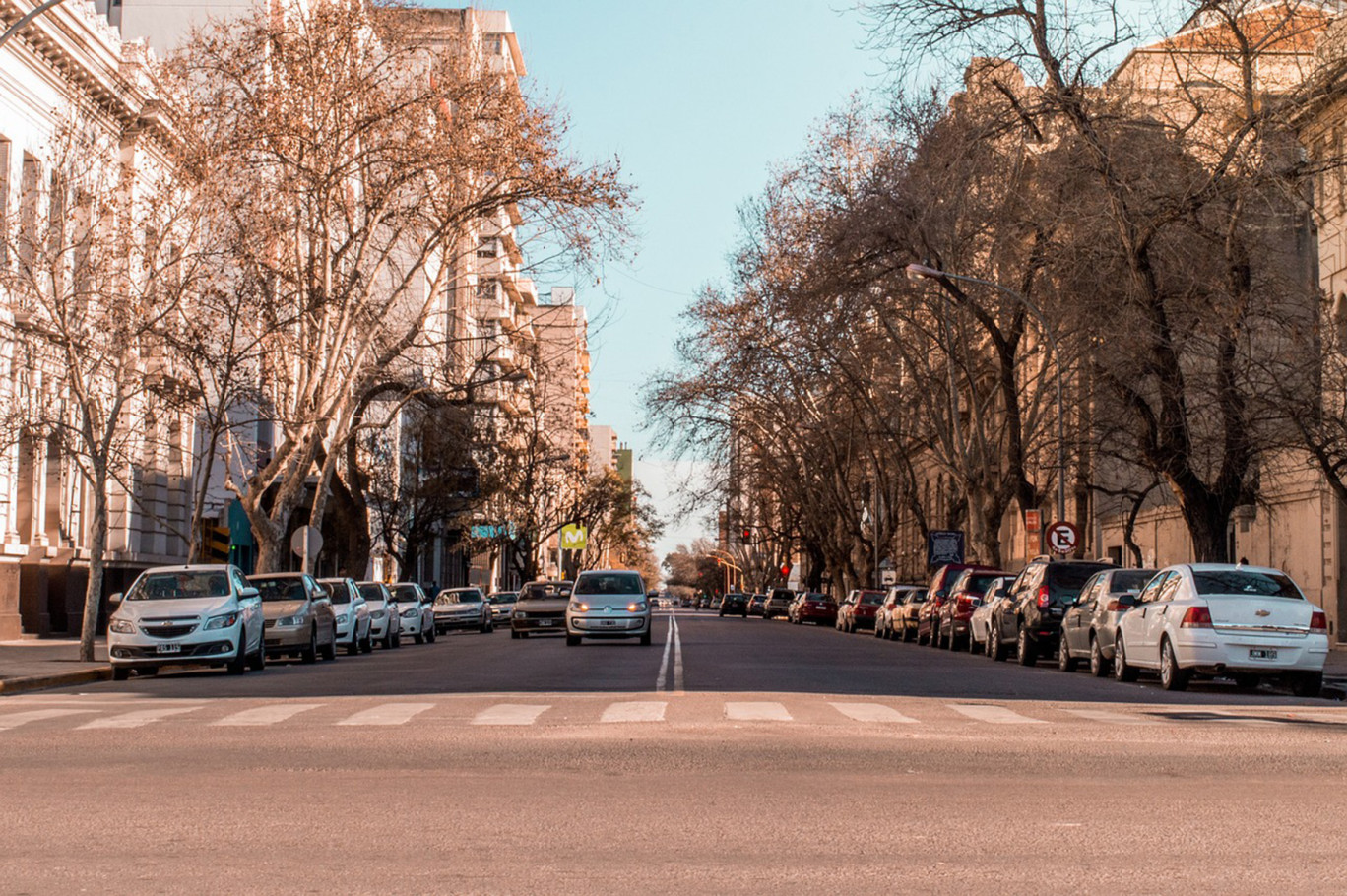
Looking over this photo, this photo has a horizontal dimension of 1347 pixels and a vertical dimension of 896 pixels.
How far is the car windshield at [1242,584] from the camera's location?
2216 centimetres

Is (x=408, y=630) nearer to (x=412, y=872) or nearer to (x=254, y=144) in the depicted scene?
(x=254, y=144)

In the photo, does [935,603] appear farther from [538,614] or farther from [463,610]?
[463,610]

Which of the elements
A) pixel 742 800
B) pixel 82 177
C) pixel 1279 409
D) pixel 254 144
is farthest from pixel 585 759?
pixel 254 144

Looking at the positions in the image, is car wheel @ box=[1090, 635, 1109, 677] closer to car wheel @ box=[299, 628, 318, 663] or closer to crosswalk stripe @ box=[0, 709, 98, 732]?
car wheel @ box=[299, 628, 318, 663]

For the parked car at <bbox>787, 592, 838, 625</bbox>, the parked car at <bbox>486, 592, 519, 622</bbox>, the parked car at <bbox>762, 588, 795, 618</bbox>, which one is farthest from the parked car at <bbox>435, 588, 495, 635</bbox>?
the parked car at <bbox>762, 588, 795, 618</bbox>

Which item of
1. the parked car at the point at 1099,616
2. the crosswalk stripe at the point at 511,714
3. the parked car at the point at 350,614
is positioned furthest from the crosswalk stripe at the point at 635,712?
the parked car at the point at 350,614

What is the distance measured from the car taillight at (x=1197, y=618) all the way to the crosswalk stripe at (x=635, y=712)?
761 cm

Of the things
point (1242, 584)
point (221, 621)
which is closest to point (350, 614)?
point (221, 621)

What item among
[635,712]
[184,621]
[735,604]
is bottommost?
[735,604]

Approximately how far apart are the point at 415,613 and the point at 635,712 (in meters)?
28.8

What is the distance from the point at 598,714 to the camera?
1664 centimetres

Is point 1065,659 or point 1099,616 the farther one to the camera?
point 1065,659

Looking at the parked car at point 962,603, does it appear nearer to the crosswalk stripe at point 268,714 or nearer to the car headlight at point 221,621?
the car headlight at point 221,621

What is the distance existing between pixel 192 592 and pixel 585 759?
15.5 meters
